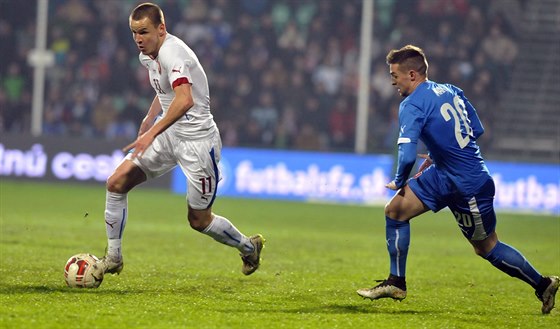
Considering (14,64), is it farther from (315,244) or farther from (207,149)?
(207,149)

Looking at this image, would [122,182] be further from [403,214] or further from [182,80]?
[403,214]

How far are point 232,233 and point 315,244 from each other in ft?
14.4

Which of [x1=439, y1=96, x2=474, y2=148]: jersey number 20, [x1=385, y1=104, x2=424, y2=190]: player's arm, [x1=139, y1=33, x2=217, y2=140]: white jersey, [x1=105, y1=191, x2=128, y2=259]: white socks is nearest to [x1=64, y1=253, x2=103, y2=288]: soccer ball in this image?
[x1=105, y1=191, x2=128, y2=259]: white socks

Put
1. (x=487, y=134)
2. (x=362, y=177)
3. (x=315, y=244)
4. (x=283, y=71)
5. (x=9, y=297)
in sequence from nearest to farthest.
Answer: (x=9, y=297) → (x=315, y=244) → (x=362, y=177) → (x=487, y=134) → (x=283, y=71)

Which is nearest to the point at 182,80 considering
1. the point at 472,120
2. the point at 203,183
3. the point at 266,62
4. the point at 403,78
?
the point at 203,183

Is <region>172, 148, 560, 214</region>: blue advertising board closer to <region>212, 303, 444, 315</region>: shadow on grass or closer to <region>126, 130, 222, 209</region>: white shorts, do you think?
<region>126, 130, 222, 209</region>: white shorts

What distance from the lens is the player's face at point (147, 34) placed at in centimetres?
777

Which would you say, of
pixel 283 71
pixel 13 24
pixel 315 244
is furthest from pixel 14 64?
pixel 315 244

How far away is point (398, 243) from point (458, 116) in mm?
1046

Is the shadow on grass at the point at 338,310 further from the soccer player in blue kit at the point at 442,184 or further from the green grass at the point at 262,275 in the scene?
the soccer player in blue kit at the point at 442,184

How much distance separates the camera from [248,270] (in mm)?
8734

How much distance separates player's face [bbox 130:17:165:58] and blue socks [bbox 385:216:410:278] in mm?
2237

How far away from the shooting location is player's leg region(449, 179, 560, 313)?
7504 millimetres

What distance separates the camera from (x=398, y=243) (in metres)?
7.62
